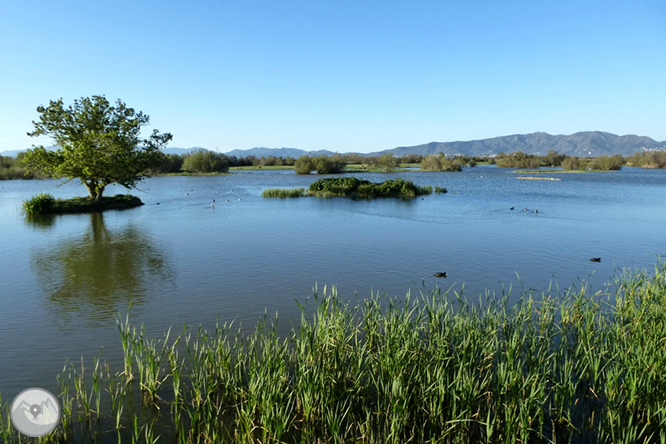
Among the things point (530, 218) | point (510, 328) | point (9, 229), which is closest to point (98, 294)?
point (510, 328)

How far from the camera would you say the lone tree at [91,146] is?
29172mm

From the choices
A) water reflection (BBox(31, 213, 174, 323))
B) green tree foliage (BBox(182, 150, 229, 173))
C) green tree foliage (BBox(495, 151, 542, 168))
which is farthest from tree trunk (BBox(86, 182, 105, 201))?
green tree foliage (BBox(495, 151, 542, 168))

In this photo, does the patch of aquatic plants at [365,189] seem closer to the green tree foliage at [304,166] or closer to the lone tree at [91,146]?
the lone tree at [91,146]

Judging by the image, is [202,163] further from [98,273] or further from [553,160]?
[553,160]

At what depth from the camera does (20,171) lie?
6297 centimetres

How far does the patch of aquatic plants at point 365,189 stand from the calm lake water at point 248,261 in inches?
424

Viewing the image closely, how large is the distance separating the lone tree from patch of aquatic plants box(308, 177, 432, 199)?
1700 cm

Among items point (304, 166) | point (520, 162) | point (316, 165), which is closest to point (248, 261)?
point (304, 166)

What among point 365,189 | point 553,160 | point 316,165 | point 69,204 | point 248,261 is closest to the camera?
point 248,261

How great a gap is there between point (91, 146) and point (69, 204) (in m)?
4.34

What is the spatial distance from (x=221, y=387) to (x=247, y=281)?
6218mm

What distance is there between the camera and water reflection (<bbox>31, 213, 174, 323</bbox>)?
415 inches

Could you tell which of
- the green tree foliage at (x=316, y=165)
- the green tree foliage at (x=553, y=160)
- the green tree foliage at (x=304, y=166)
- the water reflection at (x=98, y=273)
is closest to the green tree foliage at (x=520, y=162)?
the green tree foliage at (x=553, y=160)

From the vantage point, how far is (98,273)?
13703 mm
